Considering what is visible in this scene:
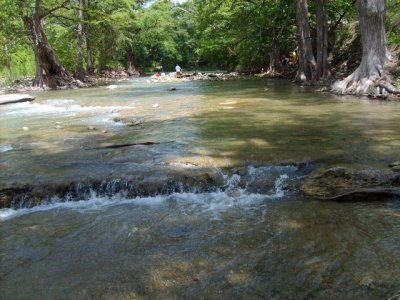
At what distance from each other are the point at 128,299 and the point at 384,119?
25.2 ft

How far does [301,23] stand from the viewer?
19562 millimetres

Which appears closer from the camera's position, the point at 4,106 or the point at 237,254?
the point at 237,254

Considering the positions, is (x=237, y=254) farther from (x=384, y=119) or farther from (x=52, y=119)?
(x=52, y=119)

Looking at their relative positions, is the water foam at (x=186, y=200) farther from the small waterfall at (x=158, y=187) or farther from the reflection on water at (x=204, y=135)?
the reflection on water at (x=204, y=135)

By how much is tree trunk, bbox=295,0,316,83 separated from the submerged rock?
15159 mm

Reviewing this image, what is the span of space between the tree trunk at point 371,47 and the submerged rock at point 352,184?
30.8 ft

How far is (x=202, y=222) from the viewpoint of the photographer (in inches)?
169


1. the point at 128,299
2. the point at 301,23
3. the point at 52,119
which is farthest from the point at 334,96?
the point at 128,299

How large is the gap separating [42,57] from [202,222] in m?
22.6

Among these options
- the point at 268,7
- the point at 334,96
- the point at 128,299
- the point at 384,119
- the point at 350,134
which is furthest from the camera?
the point at 268,7

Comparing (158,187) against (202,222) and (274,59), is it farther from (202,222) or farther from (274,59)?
(274,59)

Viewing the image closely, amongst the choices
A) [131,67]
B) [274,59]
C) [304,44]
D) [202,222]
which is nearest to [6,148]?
[202,222]

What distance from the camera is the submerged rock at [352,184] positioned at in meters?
4.62

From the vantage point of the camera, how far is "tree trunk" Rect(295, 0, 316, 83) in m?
19.5
